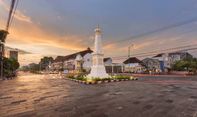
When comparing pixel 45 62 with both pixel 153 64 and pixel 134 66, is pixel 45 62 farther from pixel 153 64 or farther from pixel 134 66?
pixel 153 64

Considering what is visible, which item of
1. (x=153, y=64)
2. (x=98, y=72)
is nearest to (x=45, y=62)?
(x=153, y=64)

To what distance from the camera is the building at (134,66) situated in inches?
3506

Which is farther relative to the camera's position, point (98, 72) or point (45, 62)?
point (45, 62)

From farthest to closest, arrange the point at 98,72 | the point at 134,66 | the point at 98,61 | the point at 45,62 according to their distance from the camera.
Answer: the point at 45,62, the point at 134,66, the point at 98,61, the point at 98,72

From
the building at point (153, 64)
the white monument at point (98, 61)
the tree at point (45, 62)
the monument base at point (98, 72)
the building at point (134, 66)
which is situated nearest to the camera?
the monument base at point (98, 72)

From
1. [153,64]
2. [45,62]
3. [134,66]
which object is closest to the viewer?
[153,64]

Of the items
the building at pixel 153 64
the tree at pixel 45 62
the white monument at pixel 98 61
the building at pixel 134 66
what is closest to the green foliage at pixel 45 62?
the tree at pixel 45 62

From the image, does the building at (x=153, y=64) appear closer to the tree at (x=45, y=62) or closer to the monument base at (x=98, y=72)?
the monument base at (x=98, y=72)

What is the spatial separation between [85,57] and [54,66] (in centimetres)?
5030

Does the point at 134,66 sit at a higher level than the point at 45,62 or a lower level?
lower

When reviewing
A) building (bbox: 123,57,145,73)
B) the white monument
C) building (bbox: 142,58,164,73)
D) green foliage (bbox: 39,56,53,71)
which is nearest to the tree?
green foliage (bbox: 39,56,53,71)

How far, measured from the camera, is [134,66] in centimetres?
9206

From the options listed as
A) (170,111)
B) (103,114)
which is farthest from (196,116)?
(103,114)

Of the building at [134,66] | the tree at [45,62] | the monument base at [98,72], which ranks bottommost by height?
the monument base at [98,72]
